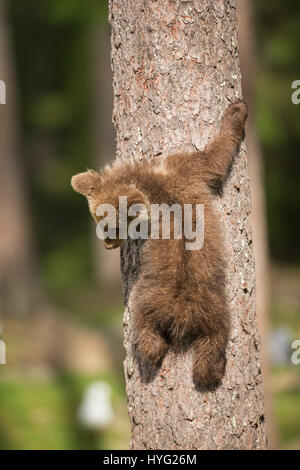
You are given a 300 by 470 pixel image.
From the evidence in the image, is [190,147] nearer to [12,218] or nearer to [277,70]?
[277,70]

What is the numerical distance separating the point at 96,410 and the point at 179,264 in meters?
4.51

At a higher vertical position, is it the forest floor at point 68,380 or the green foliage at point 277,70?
the green foliage at point 277,70

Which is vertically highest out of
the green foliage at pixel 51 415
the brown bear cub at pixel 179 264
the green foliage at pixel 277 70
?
the green foliage at pixel 277 70

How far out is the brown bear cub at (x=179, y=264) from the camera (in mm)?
2938

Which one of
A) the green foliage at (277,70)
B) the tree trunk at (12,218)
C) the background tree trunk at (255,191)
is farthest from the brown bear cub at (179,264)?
the tree trunk at (12,218)

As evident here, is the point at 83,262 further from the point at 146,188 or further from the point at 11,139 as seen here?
the point at 146,188

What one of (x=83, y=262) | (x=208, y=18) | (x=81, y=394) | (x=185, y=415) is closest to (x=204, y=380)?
(x=185, y=415)

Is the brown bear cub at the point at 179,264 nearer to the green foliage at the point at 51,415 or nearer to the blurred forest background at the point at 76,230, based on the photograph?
the blurred forest background at the point at 76,230

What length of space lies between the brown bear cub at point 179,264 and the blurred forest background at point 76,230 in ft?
9.55

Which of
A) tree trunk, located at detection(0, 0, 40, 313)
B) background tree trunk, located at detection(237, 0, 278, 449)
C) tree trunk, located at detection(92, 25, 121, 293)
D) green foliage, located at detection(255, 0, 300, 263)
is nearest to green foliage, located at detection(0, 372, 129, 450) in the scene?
background tree trunk, located at detection(237, 0, 278, 449)

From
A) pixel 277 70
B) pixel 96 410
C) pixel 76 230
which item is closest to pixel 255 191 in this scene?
pixel 96 410

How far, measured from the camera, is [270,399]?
226 inches

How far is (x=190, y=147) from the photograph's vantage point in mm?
3121

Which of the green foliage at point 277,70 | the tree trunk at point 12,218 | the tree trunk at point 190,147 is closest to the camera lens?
the tree trunk at point 190,147
